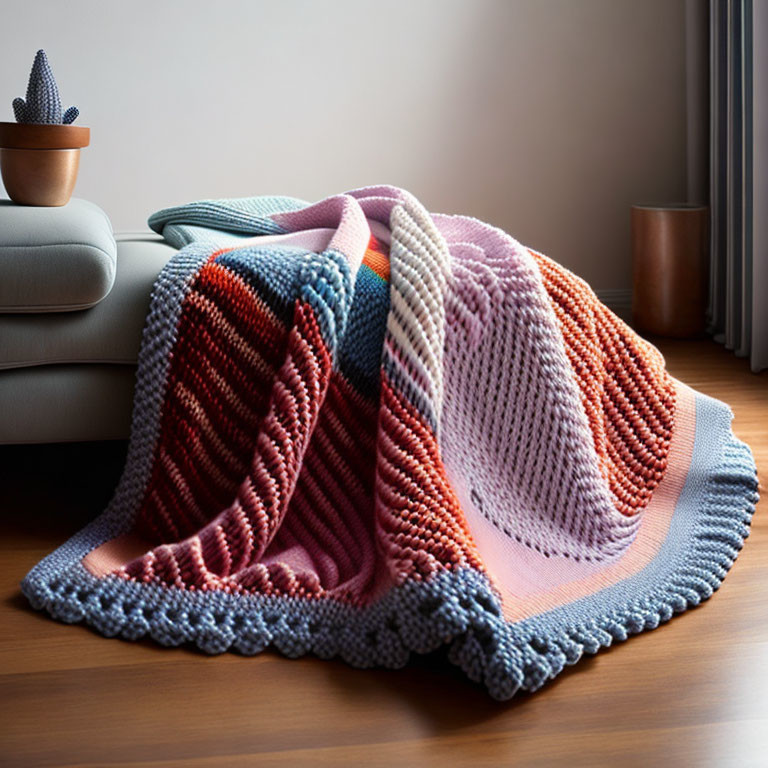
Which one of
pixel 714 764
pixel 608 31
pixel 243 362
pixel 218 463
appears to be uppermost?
pixel 608 31

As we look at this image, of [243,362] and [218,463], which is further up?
[243,362]

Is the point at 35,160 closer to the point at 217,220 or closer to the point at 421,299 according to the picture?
the point at 217,220

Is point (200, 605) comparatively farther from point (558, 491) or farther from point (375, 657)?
point (558, 491)

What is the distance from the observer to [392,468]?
136 cm

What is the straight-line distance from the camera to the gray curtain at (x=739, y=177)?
2525 mm

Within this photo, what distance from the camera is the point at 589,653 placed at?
1239 mm

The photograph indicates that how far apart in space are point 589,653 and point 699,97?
224cm

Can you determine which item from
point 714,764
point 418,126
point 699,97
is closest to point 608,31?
point 699,97

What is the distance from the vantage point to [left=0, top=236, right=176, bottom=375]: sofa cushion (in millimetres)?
1508

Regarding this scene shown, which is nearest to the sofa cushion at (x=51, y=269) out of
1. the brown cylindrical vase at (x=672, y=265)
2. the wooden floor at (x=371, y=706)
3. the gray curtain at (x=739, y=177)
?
the wooden floor at (x=371, y=706)

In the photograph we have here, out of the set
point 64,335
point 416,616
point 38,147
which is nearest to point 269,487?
point 416,616

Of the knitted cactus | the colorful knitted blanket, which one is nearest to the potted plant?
the knitted cactus

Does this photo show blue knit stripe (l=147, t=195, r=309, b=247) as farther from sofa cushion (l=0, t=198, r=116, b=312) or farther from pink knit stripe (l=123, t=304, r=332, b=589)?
pink knit stripe (l=123, t=304, r=332, b=589)

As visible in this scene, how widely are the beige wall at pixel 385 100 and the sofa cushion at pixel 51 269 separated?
1.49 m
